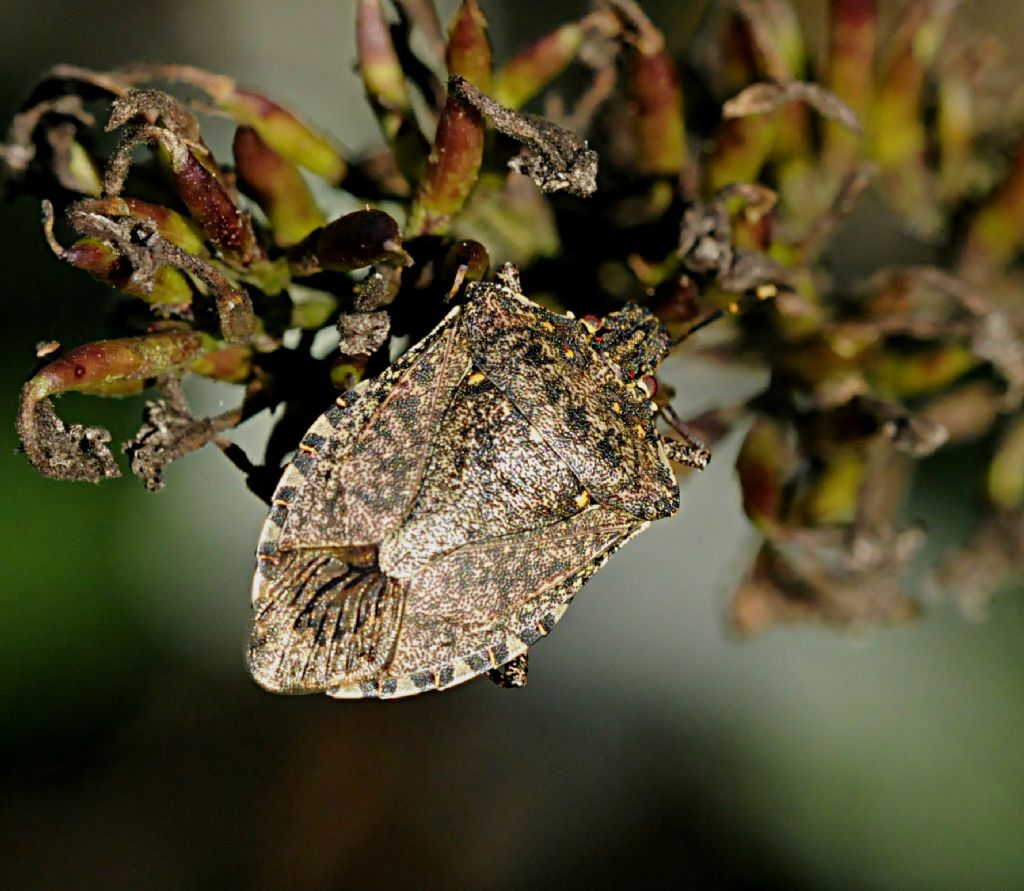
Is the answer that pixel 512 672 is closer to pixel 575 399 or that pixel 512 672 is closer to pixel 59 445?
pixel 575 399

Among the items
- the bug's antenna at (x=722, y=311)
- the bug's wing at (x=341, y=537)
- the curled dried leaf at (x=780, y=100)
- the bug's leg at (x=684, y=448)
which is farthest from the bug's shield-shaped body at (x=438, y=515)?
the curled dried leaf at (x=780, y=100)

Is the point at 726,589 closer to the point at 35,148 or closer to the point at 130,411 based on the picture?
the point at 130,411

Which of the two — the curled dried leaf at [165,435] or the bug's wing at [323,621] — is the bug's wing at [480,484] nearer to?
the bug's wing at [323,621]

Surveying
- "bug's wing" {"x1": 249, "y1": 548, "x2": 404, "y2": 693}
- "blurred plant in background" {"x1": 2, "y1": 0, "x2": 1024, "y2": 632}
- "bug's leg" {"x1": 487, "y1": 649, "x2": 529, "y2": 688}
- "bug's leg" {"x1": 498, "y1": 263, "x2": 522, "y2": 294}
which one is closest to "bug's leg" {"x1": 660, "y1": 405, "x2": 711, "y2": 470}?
"blurred plant in background" {"x1": 2, "y1": 0, "x2": 1024, "y2": 632}

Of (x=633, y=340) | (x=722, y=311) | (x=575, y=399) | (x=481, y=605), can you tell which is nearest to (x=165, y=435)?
(x=481, y=605)

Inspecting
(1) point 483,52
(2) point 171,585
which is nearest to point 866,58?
(1) point 483,52

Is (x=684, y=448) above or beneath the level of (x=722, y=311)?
beneath

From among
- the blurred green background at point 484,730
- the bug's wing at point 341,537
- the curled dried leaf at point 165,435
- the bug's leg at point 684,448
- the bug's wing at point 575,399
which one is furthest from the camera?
the blurred green background at point 484,730
